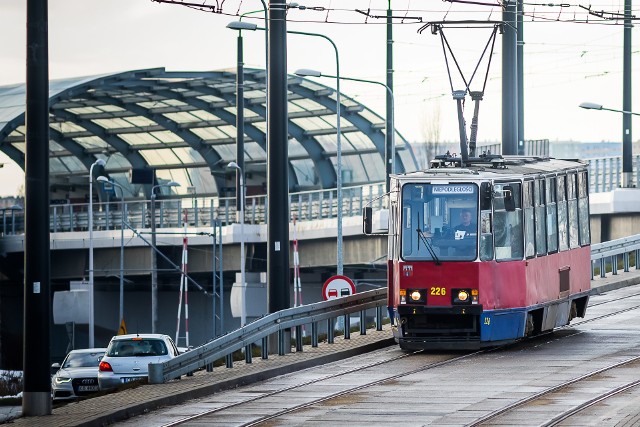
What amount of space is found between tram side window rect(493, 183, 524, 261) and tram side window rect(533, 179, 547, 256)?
78 cm

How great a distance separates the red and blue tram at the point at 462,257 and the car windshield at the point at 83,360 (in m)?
9.43

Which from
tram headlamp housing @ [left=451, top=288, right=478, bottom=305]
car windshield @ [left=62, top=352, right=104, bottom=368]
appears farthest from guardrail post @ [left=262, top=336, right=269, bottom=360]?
car windshield @ [left=62, top=352, right=104, bottom=368]

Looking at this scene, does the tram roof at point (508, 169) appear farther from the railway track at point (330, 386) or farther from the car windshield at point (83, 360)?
the car windshield at point (83, 360)

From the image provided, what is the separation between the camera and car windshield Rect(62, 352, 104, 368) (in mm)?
31688

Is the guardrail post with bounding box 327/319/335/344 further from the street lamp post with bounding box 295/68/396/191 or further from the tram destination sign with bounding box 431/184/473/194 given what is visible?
the street lamp post with bounding box 295/68/396/191

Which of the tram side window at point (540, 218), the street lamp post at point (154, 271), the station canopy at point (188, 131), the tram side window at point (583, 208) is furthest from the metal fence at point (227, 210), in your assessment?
the tram side window at point (540, 218)

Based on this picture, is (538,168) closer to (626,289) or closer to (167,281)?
(626,289)

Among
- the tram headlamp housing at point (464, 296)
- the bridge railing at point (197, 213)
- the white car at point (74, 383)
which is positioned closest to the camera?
the tram headlamp housing at point (464, 296)

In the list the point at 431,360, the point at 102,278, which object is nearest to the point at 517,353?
the point at 431,360

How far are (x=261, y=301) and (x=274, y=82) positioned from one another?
2427cm

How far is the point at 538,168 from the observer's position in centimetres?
2558

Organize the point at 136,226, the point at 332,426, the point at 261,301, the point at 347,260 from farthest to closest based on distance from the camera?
the point at 136,226 < the point at 347,260 < the point at 261,301 < the point at 332,426

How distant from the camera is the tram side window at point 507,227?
23.9m

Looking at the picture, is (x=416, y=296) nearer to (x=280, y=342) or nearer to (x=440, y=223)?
(x=440, y=223)
